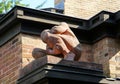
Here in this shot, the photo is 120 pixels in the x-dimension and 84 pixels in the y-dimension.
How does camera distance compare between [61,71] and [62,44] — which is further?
[62,44]

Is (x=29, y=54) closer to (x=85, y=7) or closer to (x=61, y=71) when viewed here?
(x=61, y=71)

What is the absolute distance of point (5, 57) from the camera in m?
8.81

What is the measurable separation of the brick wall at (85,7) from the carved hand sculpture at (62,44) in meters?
3.10

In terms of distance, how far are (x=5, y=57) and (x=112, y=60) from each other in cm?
224

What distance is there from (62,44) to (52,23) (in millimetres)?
1592

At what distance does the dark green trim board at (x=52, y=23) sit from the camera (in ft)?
27.3

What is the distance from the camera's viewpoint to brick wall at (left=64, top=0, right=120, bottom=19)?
10264mm

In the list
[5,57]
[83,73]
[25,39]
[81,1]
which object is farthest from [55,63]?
[81,1]

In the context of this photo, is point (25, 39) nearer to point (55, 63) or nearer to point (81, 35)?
point (81, 35)

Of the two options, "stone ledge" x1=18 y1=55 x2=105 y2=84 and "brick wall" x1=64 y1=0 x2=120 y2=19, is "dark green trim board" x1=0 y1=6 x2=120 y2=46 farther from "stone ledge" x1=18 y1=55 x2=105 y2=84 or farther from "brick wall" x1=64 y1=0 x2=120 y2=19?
"stone ledge" x1=18 y1=55 x2=105 y2=84

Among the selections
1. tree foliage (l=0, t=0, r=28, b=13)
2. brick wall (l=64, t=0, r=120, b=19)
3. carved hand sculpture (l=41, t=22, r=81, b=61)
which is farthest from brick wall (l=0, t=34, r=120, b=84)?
tree foliage (l=0, t=0, r=28, b=13)

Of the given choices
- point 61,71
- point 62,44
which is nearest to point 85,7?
point 62,44

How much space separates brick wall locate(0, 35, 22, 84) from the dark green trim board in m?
0.16

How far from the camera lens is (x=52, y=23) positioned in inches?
336
